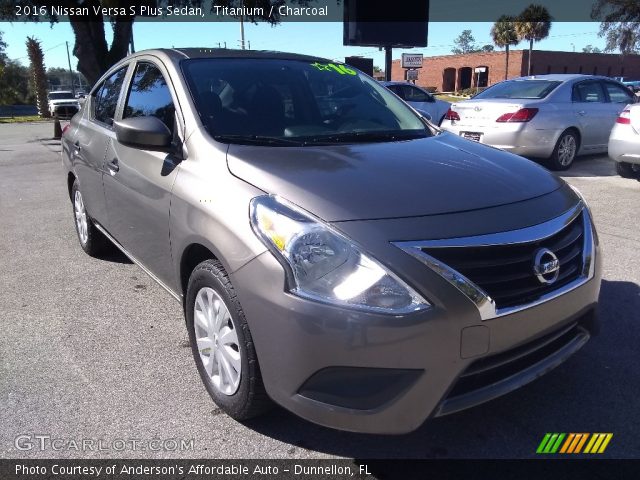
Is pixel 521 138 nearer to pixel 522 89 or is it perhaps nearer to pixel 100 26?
pixel 522 89

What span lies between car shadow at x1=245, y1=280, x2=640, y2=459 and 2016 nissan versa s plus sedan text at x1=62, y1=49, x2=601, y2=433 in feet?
1.02

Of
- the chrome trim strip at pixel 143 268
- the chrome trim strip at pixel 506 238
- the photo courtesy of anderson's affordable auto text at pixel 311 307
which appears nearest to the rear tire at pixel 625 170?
the photo courtesy of anderson's affordable auto text at pixel 311 307

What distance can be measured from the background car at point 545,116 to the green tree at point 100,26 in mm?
10943

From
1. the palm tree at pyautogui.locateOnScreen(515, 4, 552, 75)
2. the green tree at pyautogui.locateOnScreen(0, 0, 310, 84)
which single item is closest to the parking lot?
the green tree at pyautogui.locateOnScreen(0, 0, 310, 84)

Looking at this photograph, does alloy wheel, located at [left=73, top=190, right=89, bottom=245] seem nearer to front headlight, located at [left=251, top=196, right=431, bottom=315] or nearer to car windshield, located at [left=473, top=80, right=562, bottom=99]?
front headlight, located at [left=251, top=196, right=431, bottom=315]

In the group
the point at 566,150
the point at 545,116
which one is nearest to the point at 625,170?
the point at 566,150

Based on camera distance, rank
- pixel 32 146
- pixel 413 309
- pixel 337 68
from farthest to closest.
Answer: pixel 32 146 → pixel 337 68 → pixel 413 309

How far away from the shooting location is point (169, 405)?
2.71m

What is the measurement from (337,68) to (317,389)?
103 inches

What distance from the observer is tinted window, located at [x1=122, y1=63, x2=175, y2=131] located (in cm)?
315

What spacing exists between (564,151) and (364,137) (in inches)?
270

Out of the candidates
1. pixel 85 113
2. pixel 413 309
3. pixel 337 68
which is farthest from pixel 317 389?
pixel 85 113

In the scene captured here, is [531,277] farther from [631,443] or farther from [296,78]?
[296,78]

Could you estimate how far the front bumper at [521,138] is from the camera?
27.0 feet
